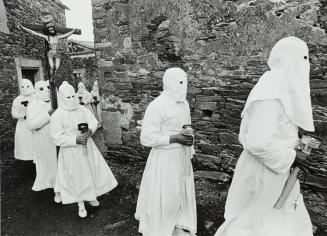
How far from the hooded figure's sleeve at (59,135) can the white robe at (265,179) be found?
238 cm

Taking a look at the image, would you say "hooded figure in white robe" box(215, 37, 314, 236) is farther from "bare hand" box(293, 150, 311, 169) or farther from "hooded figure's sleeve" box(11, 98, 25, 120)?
"hooded figure's sleeve" box(11, 98, 25, 120)

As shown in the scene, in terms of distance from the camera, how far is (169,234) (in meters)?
3.13

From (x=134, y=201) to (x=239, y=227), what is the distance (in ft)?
7.77

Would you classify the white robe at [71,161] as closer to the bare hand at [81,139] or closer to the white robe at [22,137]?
the bare hand at [81,139]

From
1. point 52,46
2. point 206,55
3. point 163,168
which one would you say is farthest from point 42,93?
point 163,168

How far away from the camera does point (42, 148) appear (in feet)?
16.5

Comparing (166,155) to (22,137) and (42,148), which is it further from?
(22,137)

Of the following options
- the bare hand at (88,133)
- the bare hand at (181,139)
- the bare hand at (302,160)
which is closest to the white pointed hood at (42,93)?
the bare hand at (88,133)

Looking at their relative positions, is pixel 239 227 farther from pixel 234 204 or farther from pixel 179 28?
pixel 179 28

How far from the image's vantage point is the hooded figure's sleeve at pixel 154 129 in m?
3.01

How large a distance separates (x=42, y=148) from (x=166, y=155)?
2.91 meters

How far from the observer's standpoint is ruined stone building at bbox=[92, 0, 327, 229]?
12.8ft

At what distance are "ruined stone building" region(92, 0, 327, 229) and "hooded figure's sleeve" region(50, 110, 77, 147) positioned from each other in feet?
6.23

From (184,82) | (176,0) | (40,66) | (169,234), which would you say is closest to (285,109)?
(184,82)
